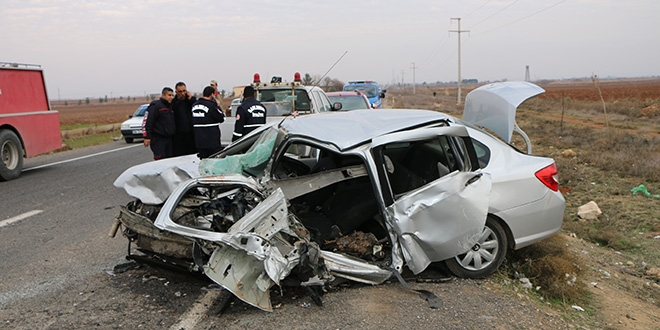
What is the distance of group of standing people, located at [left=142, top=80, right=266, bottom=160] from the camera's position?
27.3 ft

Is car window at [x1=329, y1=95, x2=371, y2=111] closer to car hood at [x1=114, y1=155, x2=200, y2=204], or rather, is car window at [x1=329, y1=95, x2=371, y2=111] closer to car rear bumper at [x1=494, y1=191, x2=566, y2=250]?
car rear bumper at [x1=494, y1=191, x2=566, y2=250]

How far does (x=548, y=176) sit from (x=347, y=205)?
1.96 m

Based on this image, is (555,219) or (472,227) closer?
(472,227)

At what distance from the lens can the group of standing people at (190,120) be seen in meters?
8.32

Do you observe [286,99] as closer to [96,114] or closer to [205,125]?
[205,125]

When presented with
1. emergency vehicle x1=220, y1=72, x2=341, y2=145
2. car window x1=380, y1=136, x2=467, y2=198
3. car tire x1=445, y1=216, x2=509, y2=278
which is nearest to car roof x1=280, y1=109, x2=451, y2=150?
car window x1=380, y1=136, x2=467, y2=198

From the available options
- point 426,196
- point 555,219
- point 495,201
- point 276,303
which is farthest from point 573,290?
point 276,303

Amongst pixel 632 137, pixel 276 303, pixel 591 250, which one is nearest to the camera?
pixel 276 303

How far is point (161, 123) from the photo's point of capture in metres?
8.53

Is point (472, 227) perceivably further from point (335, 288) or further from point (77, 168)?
point (77, 168)

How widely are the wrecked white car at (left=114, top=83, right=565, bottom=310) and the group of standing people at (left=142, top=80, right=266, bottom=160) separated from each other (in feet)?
9.85

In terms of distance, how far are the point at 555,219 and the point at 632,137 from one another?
42.4 ft

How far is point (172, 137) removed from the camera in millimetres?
8844

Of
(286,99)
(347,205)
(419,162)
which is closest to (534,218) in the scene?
(419,162)
